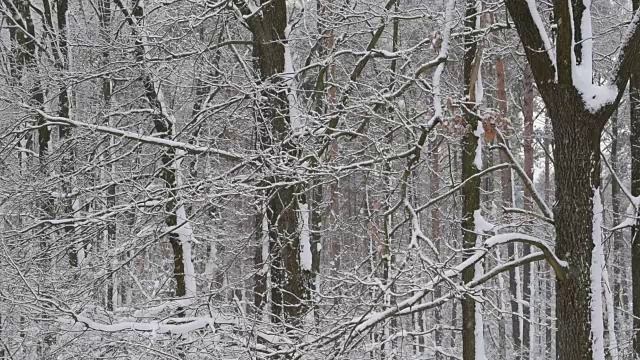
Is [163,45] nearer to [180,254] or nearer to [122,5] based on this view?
[122,5]

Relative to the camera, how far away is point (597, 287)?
16.7 ft

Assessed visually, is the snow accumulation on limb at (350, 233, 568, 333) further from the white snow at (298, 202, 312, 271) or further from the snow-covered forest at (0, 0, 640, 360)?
the white snow at (298, 202, 312, 271)

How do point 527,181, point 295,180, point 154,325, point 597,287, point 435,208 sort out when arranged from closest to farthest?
point 597,287, point 527,181, point 154,325, point 295,180, point 435,208

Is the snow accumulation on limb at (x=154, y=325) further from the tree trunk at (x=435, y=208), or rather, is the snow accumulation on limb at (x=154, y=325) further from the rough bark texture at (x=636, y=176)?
the rough bark texture at (x=636, y=176)

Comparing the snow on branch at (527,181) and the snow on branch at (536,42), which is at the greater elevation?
the snow on branch at (536,42)

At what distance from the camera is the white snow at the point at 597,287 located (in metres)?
5.03

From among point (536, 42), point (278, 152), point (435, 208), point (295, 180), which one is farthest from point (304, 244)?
point (435, 208)

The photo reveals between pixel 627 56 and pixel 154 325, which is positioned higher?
pixel 627 56

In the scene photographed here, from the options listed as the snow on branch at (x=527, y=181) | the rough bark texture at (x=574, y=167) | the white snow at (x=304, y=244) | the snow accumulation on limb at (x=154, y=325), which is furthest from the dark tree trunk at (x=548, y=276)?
the snow accumulation on limb at (x=154, y=325)

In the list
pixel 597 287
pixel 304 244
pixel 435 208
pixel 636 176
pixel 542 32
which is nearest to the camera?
pixel 597 287

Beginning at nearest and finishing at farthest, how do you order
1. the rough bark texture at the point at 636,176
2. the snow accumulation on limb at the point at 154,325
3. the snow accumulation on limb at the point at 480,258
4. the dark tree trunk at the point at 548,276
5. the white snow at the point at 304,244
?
the snow accumulation on limb at the point at 480,258, the snow accumulation on limb at the point at 154,325, the white snow at the point at 304,244, the rough bark texture at the point at 636,176, the dark tree trunk at the point at 548,276

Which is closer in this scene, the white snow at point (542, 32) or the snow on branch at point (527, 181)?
the white snow at point (542, 32)

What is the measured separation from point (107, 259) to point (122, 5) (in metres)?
3.79

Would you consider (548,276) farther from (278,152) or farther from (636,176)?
(278,152)
